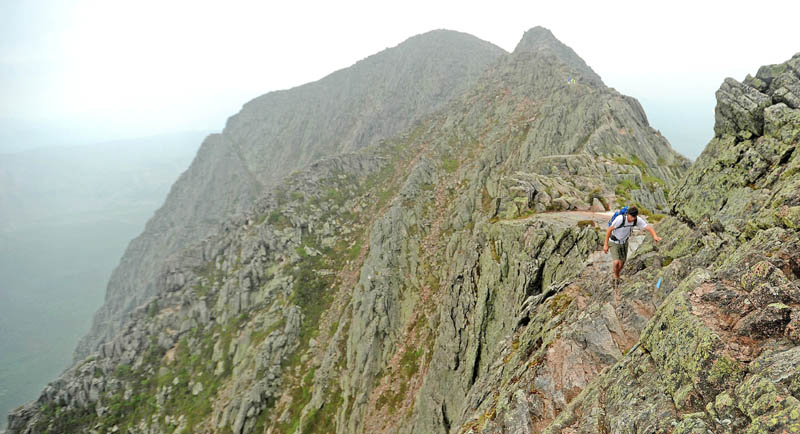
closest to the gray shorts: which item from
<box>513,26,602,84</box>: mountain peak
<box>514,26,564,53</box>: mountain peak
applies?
<box>513,26,602,84</box>: mountain peak

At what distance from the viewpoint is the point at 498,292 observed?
2198 cm

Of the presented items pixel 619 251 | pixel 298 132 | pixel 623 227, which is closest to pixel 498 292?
pixel 619 251

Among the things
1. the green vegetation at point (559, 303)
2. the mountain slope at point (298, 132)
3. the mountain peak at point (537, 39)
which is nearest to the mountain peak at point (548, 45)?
the mountain peak at point (537, 39)

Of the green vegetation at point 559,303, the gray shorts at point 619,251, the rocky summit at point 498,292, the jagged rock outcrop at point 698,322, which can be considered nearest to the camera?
the jagged rock outcrop at point 698,322

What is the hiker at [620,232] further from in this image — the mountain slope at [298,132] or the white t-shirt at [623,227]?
the mountain slope at [298,132]

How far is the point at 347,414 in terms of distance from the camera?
102 feet

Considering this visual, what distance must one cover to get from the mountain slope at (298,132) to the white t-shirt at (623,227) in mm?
98680

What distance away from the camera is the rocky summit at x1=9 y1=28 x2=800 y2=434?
289 inches

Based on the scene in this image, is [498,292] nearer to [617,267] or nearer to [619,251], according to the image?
[617,267]

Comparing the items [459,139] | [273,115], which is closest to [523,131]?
[459,139]

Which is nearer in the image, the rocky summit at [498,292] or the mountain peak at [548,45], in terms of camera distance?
the rocky summit at [498,292]

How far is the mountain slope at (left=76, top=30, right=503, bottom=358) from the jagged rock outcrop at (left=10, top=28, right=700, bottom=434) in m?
49.8

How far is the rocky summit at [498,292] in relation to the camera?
24.0 feet

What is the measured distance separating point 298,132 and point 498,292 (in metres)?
132
